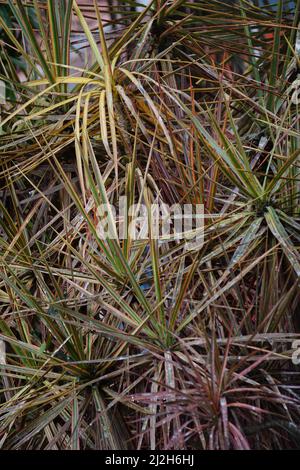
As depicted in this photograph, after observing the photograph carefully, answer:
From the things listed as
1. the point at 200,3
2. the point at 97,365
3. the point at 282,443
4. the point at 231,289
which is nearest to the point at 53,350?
the point at 97,365

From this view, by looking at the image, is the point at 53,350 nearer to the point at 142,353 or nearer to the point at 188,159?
the point at 142,353

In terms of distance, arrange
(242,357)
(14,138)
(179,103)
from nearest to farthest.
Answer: (242,357)
(179,103)
(14,138)

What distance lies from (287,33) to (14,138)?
2.36 feet

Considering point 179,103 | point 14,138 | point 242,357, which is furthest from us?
point 14,138

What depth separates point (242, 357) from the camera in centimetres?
120

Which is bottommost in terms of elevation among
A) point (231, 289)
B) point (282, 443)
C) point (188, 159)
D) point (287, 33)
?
point (282, 443)

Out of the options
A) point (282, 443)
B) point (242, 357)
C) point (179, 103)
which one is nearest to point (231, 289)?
point (242, 357)

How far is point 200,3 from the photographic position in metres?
1.73

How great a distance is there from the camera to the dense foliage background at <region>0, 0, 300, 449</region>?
1237 millimetres

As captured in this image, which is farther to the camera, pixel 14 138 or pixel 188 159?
pixel 14 138

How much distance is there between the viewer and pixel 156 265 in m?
1.30

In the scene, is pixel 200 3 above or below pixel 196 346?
above

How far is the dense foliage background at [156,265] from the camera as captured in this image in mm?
1237

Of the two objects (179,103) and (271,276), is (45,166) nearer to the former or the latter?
(179,103)
